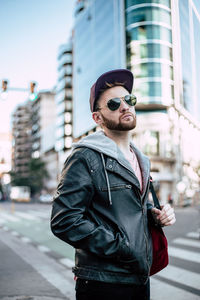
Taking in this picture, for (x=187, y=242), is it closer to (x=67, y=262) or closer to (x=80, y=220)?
(x=67, y=262)

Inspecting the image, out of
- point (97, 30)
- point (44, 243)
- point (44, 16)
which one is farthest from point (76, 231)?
point (97, 30)

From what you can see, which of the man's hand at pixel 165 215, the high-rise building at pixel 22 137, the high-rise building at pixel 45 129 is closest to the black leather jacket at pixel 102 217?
the man's hand at pixel 165 215

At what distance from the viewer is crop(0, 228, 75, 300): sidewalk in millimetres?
3770

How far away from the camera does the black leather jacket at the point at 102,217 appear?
4.64ft

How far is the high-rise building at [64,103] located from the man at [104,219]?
212 feet

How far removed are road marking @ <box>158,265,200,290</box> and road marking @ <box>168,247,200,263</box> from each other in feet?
3.19

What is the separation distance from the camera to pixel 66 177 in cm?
151

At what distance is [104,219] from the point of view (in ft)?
5.01

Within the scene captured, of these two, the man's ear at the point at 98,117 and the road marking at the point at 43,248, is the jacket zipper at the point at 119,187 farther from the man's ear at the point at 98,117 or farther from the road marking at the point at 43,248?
the road marking at the point at 43,248

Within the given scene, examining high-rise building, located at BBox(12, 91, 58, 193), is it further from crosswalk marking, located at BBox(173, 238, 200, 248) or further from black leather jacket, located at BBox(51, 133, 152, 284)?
black leather jacket, located at BBox(51, 133, 152, 284)

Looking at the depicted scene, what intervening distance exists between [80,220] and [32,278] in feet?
12.3

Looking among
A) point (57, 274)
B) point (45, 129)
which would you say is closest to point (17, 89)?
point (57, 274)

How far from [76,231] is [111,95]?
826 millimetres

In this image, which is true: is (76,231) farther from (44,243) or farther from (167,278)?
(44,243)
